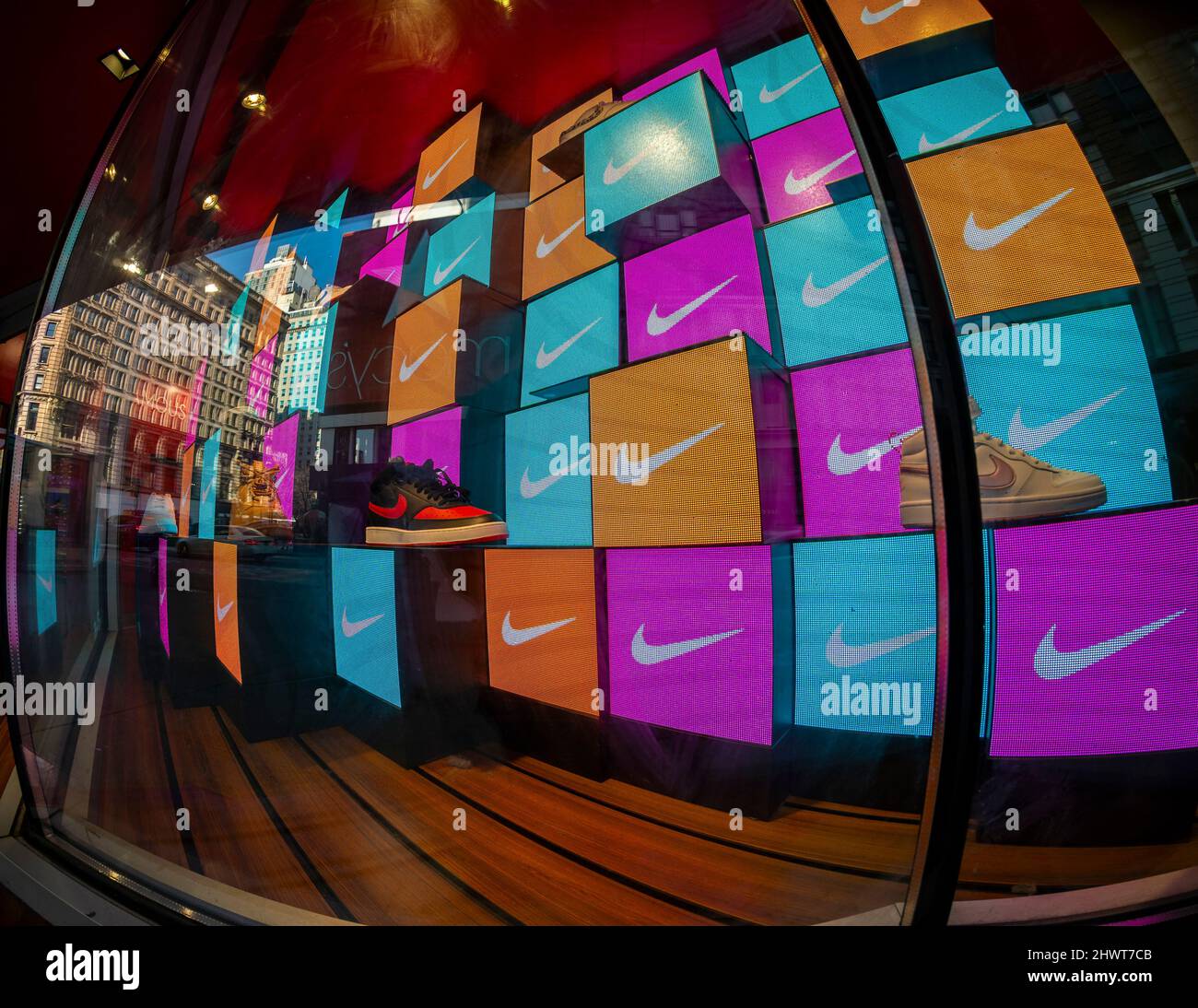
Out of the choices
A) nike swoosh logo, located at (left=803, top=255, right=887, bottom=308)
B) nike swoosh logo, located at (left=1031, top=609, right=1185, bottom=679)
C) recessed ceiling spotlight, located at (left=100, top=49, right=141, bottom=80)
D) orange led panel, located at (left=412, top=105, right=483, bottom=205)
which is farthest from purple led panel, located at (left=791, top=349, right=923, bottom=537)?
recessed ceiling spotlight, located at (left=100, top=49, right=141, bottom=80)

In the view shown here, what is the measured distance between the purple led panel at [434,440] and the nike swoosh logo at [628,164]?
453 millimetres

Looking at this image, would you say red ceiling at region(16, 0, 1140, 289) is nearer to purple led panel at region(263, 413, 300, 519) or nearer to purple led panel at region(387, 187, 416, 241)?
purple led panel at region(387, 187, 416, 241)

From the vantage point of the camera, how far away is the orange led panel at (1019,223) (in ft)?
2.18

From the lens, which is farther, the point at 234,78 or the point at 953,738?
the point at 234,78

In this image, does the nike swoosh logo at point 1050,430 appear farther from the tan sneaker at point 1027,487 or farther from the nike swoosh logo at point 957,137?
the nike swoosh logo at point 957,137

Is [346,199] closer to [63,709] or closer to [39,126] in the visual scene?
[63,709]

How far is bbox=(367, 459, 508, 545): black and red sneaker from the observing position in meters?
0.64

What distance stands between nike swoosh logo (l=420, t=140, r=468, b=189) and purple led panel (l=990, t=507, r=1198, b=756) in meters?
1.13

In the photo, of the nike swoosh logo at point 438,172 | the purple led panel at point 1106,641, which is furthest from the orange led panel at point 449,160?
the purple led panel at point 1106,641

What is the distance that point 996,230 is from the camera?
2.21 feet

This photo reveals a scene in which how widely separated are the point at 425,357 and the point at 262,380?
0.27 m

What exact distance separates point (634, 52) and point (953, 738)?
104 centimetres
